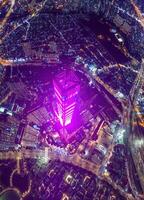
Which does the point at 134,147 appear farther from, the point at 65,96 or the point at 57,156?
the point at 65,96

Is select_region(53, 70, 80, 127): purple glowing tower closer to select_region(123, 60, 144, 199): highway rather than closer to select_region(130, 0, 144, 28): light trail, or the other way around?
select_region(123, 60, 144, 199): highway

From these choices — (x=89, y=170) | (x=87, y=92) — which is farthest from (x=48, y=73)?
(x=89, y=170)

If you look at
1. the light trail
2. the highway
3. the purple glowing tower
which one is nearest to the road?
the highway

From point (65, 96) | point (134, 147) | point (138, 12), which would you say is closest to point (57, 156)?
point (65, 96)

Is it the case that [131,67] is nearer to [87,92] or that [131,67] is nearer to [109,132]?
[87,92]

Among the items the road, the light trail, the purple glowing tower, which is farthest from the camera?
the light trail

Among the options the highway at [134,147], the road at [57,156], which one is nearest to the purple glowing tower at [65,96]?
the road at [57,156]

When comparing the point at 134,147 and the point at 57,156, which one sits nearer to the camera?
the point at 57,156

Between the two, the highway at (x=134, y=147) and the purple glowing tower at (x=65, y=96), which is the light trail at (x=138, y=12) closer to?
the highway at (x=134, y=147)

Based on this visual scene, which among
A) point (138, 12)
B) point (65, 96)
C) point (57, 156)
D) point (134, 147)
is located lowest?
point (57, 156)
